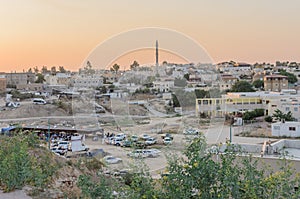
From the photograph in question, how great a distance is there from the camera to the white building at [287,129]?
12.3 m

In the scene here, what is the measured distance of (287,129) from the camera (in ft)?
41.0

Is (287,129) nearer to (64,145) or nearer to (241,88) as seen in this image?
(64,145)

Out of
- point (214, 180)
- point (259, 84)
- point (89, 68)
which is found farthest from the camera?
point (259, 84)

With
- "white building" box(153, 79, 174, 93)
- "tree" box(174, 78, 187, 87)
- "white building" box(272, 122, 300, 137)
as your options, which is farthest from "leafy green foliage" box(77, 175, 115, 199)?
"white building" box(272, 122, 300, 137)

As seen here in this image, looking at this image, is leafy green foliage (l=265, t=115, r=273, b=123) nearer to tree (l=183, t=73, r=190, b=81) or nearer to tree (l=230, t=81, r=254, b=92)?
tree (l=183, t=73, r=190, b=81)

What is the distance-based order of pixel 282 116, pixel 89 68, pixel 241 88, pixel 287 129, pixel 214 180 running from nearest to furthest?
pixel 214 180
pixel 89 68
pixel 287 129
pixel 282 116
pixel 241 88

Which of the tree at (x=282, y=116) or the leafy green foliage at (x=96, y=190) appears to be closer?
the leafy green foliage at (x=96, y=190)

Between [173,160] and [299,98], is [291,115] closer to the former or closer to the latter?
[299,98]

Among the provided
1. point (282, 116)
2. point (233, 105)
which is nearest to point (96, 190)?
point (282, 116)

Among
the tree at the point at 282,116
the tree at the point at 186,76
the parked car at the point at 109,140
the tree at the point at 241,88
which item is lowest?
the parked car at the point at 109,140

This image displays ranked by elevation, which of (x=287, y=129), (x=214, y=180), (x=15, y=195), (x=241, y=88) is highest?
(x=241, y=88)

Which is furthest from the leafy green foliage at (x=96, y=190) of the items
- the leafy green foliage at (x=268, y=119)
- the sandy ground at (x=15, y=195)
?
the leafy green foliage at (x=268, y=119)

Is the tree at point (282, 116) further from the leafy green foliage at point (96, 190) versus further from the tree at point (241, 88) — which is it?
the leafy green foliage at point (96, 190)

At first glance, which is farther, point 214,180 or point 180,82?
point 180,82
